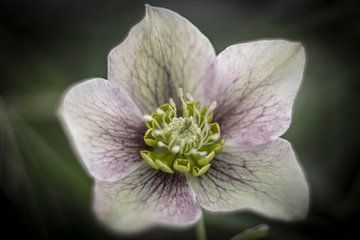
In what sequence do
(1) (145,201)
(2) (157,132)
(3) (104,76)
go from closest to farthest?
(1) (145,201)
(2) (157,132)
(3) (104,76)

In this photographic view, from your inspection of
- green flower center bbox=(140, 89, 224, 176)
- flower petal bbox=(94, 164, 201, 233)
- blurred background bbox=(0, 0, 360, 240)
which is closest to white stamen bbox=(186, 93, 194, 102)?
green flower center bbox=(140, 89, 224, 176)

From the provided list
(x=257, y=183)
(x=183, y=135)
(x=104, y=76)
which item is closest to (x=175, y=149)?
(x=183, y=135)

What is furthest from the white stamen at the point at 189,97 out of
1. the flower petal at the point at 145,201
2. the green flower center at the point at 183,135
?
the flower petal at the point at 145,201

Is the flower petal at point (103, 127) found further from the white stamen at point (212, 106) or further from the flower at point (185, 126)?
the white stamen at point (212, 106)

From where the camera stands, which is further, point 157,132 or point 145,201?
point 157,132

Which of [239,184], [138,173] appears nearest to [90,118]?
[138,173]

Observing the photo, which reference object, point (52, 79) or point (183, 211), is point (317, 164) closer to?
point (183, 211)

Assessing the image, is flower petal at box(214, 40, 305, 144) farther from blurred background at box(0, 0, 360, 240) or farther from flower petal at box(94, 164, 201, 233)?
blurred background at box(0, 0, 360, 240)

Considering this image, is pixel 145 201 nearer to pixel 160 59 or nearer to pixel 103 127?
pixel 103 127
